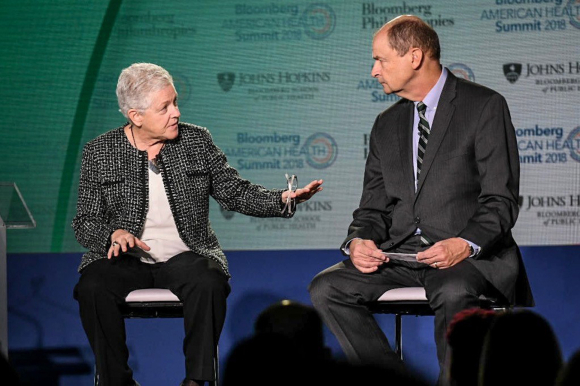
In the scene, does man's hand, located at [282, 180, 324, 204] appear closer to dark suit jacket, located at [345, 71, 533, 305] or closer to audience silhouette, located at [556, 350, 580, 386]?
dark suit jacket, located at [345, 71, 533, 305]

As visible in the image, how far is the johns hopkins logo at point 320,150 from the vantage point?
5.20m

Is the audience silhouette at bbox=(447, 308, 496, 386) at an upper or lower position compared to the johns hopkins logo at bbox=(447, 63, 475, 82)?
lower

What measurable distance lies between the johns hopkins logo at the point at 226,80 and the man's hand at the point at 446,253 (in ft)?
8.78

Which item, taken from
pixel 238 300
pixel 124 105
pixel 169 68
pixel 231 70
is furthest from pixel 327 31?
pixel 124 105

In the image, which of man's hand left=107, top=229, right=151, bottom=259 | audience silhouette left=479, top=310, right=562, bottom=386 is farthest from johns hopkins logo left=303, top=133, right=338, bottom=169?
audience silhouette left=479, top=310, right=562, bottom=386

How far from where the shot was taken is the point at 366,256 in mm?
3047

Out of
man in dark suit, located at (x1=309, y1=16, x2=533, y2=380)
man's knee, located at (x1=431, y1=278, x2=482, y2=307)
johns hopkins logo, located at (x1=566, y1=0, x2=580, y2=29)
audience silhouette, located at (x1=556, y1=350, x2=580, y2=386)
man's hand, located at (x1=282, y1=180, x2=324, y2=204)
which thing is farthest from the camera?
johns hopkins logo, located at (x1=566, y1=0, x2=580, y2=29)

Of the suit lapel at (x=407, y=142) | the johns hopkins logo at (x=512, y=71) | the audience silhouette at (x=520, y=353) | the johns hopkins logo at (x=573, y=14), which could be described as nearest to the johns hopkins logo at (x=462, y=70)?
the johns hopkins logo at (x=512, y=71)

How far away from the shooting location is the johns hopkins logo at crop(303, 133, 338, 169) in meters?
5.20

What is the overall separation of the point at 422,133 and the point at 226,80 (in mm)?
2329

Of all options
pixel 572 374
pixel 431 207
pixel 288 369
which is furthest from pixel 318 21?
pixel 572 374

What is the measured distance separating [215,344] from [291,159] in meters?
2.25

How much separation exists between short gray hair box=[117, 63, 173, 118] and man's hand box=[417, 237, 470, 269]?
127 centimetres

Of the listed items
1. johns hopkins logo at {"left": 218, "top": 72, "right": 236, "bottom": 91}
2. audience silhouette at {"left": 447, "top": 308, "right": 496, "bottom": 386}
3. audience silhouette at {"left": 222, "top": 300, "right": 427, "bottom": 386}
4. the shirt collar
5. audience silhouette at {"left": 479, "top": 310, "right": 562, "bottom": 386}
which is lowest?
audience silhouette at {"left": 447, "top": 308, "right": 496, "bottom": 386}
